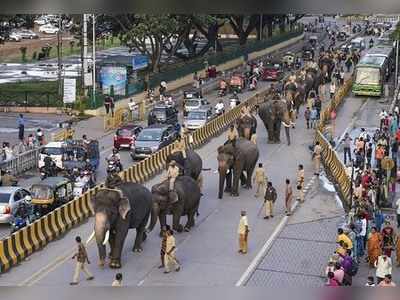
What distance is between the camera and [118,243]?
50.2 feet

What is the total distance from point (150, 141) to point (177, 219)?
10.7 m

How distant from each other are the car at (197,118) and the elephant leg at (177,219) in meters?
15.7

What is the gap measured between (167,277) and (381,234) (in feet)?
13.4

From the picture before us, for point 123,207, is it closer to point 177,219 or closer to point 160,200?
point 160,200

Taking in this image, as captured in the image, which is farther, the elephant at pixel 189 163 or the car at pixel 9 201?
the elephant at pixel 189 163

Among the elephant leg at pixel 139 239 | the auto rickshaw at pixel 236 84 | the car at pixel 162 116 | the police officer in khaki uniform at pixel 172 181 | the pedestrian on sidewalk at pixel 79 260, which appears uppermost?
the police officer in khaki uniform at pixel 172 181

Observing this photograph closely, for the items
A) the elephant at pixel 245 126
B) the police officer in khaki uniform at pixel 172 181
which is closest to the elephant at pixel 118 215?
the police officer in khaki uniform at pixel 172 181

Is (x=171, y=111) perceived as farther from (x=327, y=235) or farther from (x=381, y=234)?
(x=381, y=234)

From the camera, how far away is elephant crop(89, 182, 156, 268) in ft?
48.0

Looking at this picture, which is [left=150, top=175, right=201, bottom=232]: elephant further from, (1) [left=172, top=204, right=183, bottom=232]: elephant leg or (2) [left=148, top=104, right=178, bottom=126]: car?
(2) [left=148, top=104, right=178, bottom=126]: car

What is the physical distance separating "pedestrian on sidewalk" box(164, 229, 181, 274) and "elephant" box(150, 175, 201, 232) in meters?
1.84

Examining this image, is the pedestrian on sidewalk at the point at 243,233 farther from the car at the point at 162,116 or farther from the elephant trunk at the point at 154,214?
the car at the point at 162,116

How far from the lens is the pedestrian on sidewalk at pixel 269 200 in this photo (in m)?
19.5

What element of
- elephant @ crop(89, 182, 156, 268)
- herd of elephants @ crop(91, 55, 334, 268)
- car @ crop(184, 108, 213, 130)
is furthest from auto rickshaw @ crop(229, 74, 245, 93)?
elephant @ crop(89, 182, 156, 268)
